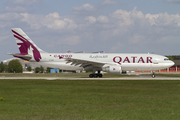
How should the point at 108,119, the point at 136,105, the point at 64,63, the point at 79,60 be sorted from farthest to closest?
the point at 64,63
the point at 79,60
the point at 136,105
the point at 108,119

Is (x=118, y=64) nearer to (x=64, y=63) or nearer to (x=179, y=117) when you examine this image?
(x=64, y=63)

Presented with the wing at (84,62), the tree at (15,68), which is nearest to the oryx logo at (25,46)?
the wing at (84,62)

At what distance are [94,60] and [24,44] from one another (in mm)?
11253

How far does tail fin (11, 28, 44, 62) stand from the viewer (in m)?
38.9

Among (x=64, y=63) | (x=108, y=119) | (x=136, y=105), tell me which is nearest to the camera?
(x=108, y=119)

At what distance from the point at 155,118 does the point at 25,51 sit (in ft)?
106

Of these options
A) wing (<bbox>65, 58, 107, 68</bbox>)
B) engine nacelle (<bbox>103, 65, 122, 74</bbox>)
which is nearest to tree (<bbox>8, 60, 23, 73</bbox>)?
wing (<bbox>65, 58, 107, 68</bbox>)

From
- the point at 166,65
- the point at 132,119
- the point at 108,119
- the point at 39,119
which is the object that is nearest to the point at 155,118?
the point at 132,119

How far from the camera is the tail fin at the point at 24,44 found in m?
38.9

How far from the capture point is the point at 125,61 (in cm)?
3700

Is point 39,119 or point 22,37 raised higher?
point 22,37

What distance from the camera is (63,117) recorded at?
941cm

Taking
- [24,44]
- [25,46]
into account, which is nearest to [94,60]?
[25,46]

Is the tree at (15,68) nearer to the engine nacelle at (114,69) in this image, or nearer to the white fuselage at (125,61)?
the white fuselage at (125,61)
